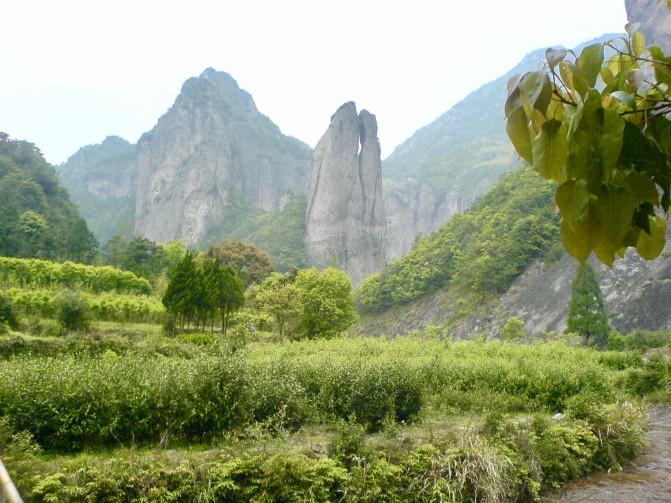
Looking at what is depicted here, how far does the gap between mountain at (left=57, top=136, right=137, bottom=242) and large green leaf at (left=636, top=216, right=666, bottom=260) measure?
118 metres

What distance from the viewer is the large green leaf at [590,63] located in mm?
751

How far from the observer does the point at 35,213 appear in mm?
47812

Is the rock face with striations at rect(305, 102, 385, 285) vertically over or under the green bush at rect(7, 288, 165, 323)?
over

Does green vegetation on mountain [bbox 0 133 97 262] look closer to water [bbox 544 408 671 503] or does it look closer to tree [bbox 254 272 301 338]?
tree [bbox 254 272 301 338]

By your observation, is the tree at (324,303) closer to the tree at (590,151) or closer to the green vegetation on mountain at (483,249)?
the green vegetation on mountain at (483,249)

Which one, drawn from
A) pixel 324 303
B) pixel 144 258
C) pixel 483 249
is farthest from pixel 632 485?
pixel 144 258

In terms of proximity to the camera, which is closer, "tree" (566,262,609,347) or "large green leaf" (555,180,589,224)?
"large green leaf" (555,180,589,224)

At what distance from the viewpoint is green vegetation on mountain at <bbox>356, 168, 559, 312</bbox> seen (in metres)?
43.9

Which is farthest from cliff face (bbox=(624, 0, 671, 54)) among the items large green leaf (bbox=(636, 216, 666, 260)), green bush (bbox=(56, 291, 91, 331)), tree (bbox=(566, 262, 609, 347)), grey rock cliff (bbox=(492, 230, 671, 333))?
large green leaf (bbox=(636, 216, 666, 260))

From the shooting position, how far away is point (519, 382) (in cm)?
1186

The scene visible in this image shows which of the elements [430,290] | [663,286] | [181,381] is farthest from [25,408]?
[430,290]

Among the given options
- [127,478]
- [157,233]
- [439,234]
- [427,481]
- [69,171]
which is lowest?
[427,481]

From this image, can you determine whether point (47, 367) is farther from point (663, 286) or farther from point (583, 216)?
point (663, 286)

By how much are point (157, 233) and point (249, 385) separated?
317ft
